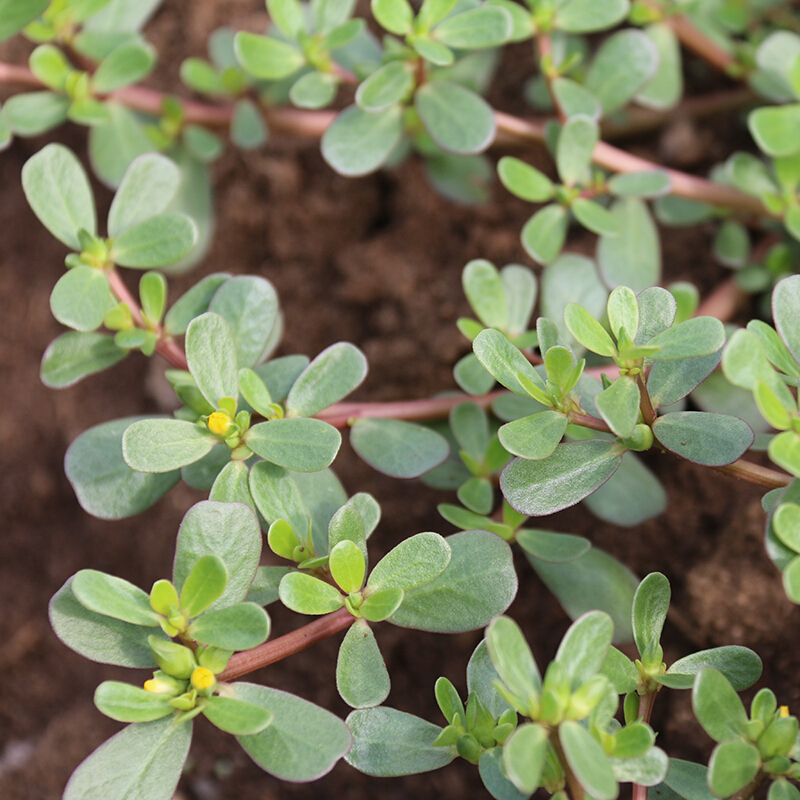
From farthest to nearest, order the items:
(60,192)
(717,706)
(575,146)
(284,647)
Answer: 1. (575,146)
2. (60,192)
3. (284,647)
4. (717,706)

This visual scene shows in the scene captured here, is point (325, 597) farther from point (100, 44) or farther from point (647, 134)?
point (647, 134)

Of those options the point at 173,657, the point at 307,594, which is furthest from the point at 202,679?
the point at 307,594

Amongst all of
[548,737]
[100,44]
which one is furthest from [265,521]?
[100,44]

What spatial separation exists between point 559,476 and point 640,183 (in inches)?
25.8

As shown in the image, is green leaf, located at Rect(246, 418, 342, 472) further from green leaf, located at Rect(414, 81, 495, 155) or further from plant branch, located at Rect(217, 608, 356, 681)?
green leaf, located at Rect(414, 81, 495, 155)

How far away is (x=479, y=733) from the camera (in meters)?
0.88

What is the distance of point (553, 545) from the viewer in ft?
3.54

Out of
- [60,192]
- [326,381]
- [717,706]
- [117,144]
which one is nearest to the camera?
[717,706]

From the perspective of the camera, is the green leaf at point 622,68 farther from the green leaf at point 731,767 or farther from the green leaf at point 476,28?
the green leaf at point 731,767

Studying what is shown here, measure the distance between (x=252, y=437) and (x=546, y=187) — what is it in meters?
0.68

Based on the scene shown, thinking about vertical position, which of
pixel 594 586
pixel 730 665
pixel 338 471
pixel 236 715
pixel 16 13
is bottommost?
pixel 338 471

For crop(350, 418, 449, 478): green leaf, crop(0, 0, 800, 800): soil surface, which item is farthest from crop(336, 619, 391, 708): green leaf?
crop(0, 0, 800, 800): soil surface

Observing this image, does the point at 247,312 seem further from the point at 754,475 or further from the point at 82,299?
the point at 754,475

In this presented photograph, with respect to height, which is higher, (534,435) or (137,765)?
(534,435)
